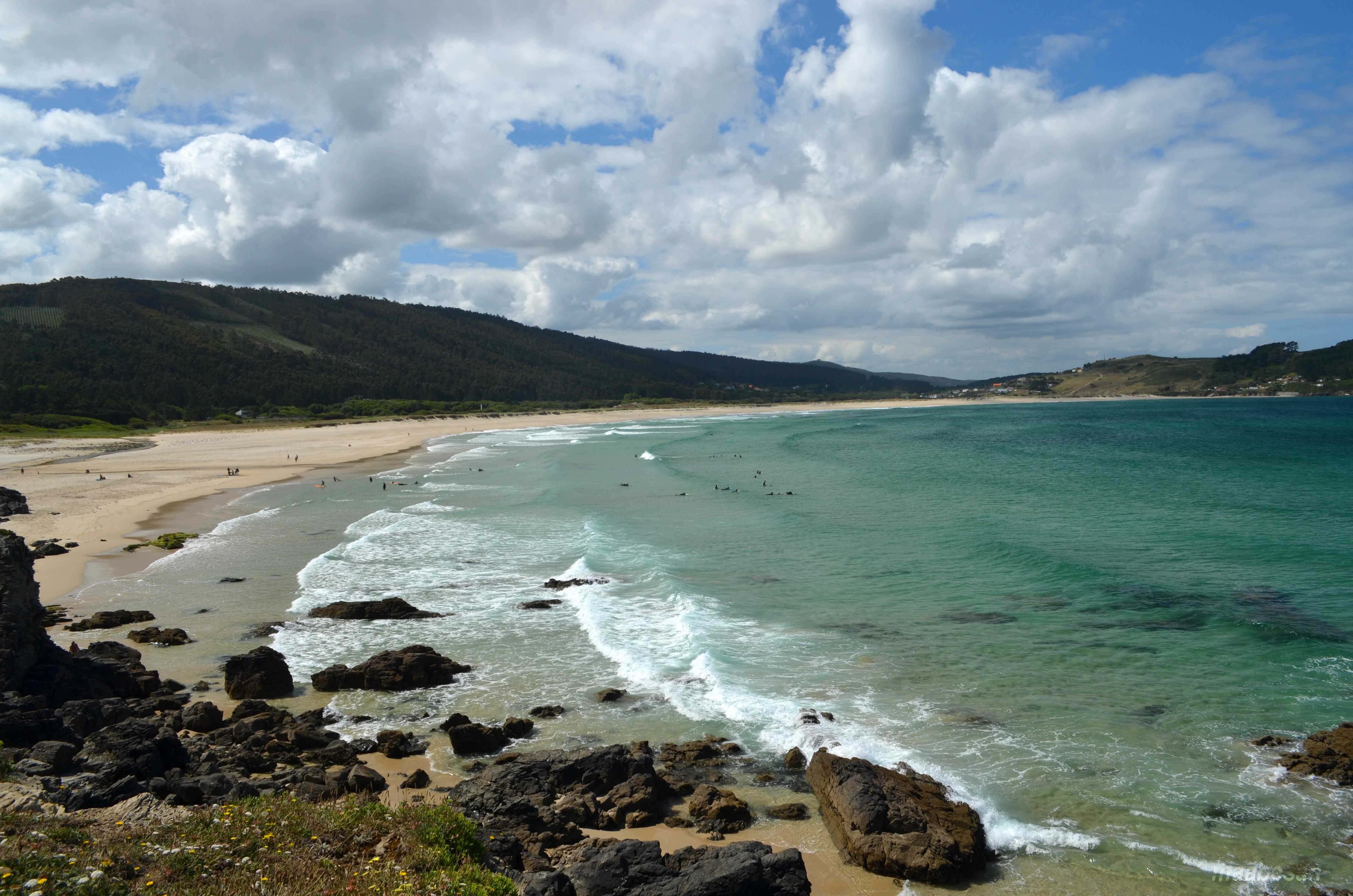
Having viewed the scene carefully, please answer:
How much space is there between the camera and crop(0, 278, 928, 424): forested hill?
10369 centimetres

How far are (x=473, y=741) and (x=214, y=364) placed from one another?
138m

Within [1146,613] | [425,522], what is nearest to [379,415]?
[425,522]

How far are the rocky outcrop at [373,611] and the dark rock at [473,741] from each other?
756 centimetres

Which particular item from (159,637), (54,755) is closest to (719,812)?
(54,755)

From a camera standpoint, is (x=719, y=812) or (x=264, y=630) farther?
(x=264, y=630)

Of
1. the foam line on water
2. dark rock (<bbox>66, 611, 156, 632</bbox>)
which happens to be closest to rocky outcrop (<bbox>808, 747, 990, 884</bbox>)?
the foam line on water

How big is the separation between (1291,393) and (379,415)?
181 m

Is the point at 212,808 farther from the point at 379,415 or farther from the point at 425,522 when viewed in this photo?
the point at 379,415

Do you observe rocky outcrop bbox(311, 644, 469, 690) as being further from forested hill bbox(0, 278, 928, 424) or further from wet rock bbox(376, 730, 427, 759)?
forested hill bbox(0, 278, 928, 424)

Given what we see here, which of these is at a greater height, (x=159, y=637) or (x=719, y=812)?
(x=159, y=637)

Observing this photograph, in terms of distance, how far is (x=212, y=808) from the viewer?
25.4 feet

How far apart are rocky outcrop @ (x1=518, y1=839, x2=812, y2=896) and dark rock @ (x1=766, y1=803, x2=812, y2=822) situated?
62.2 inches

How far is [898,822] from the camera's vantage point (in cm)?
930

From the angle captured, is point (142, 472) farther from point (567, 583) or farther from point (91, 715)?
point (91, 715)
